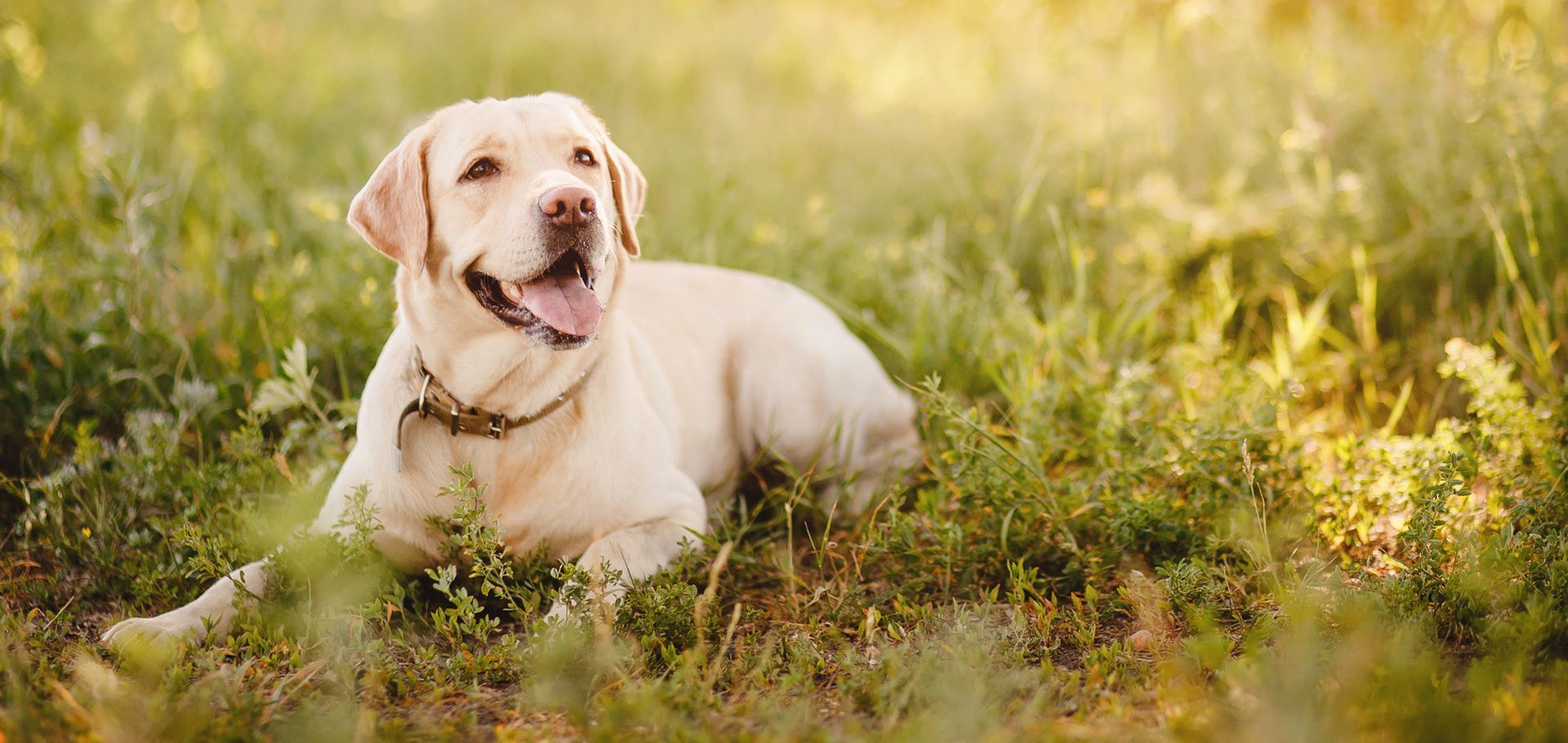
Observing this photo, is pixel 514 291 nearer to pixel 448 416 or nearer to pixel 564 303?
pixel 564 303

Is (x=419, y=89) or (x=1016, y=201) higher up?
(x=419, y=89)

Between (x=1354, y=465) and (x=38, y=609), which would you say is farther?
(x=1354, y=465)

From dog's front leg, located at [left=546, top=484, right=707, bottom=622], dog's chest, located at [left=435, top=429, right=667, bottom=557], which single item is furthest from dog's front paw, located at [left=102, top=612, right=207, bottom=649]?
dog's front leg, located at [left=546, top=484, right=707, bottom=622]

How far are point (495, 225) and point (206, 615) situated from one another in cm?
110

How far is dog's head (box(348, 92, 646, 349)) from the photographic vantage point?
2.41 meters

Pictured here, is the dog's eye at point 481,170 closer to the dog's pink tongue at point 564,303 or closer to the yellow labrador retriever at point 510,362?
the yellow labrador retriever at point 510,362

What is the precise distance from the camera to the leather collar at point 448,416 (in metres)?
2.52

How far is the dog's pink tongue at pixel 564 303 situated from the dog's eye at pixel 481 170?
0.31m

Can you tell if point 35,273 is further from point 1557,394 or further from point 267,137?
point 1557,394

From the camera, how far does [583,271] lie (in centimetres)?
253

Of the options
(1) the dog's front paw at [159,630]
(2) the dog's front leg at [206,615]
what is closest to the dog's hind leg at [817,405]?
(2) the dog's front leg at [206,615]

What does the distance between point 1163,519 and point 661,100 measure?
16.1 feet

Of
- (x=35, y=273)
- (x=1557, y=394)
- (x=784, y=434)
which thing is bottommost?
(x=784, y=434)

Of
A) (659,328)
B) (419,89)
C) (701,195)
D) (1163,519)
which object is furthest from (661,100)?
(1163,519)
